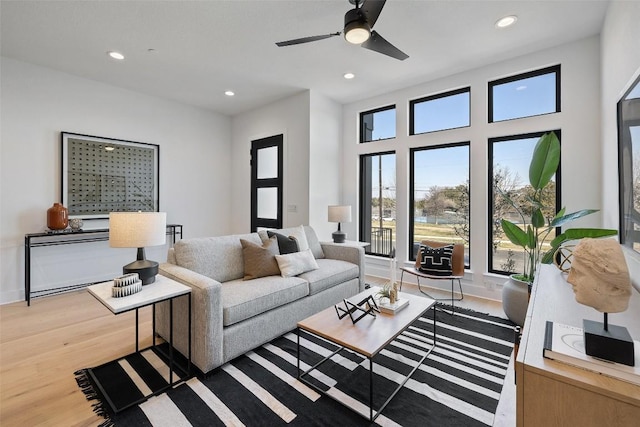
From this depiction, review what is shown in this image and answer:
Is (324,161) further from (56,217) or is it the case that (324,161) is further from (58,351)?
(58,351)

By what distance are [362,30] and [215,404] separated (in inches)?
109

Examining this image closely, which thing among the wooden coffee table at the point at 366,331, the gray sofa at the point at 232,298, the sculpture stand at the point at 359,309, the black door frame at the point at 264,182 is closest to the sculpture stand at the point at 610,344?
the wooden coffee table at the point at 366,331

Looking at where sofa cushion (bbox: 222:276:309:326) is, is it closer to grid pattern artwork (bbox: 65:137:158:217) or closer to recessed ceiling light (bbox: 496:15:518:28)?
grid pattern artwork (bbox: 65:137:158:217)

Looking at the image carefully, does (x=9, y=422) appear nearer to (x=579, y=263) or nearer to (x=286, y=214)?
(x=579, y=263)

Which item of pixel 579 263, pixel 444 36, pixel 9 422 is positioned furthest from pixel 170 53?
pixel 579 263

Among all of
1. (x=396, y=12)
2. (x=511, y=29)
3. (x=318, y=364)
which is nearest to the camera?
(x=318, y=364)

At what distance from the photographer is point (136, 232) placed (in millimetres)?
1977

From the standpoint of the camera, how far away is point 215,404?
5.75ft

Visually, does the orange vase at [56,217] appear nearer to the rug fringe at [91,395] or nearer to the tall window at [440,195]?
the rug fringe at [91,395]

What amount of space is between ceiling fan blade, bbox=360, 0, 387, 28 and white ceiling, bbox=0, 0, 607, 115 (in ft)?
1.69

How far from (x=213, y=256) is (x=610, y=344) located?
260 centimetres

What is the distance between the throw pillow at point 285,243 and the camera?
305 cm

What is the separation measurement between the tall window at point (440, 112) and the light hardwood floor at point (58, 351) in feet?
Result: 7.92

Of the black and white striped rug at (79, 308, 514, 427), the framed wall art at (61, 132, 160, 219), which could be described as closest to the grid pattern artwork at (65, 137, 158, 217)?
the framed wall art at (61, 132, 160, 219)
